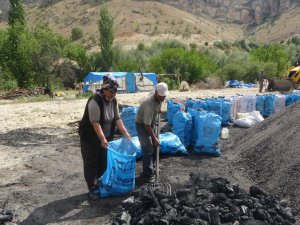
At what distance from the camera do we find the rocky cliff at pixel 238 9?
293ft

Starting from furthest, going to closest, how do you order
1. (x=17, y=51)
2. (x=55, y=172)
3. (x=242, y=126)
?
(x=17, y=51)
(x=242, y=126)
(x=55, y=172)

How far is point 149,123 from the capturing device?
5809mm

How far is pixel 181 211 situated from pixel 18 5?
1308 inches

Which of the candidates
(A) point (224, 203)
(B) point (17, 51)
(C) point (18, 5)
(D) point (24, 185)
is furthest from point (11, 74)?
(A) point (224, 203)

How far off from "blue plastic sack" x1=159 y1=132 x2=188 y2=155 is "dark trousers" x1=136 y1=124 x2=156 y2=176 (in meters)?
1.34

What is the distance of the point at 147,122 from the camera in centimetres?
580

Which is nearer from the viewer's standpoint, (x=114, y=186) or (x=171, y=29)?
(x=114, y=186)

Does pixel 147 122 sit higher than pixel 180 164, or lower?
higher

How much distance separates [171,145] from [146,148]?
1526 mm

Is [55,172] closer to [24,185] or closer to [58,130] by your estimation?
[24,185]

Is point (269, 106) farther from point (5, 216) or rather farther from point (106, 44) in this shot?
point (106, 44)

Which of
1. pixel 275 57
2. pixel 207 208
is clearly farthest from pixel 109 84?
pixel 275 57

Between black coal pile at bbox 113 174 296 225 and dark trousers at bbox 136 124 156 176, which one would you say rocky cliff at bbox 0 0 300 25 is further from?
black coal pile at bbox 113 174 296 225

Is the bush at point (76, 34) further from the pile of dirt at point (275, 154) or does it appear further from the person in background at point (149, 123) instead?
the person in background at point (149, 123)
